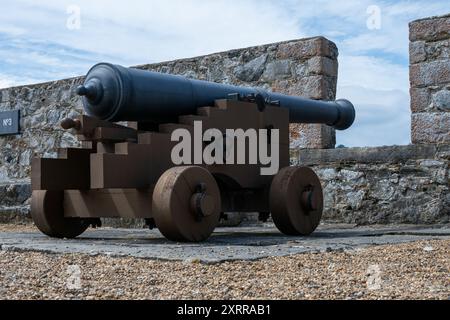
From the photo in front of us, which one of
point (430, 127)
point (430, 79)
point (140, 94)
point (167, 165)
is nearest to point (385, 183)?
point (430, 127)

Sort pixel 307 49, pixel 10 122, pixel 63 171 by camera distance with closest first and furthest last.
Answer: pixel 63 171
pixel 307 49
pixel 10 122

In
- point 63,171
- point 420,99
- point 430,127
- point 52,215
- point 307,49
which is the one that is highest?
point 307,49

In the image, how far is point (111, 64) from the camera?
5129mm

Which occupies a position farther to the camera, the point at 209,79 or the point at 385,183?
the point at 209,79

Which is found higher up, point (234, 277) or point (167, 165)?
point (167, 165)

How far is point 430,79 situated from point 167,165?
3186 mm

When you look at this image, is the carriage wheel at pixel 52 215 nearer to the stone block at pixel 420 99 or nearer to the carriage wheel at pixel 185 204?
the carriage wheel at pixel 185 204

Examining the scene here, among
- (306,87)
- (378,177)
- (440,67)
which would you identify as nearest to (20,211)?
(306,87)

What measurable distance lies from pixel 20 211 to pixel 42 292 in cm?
641

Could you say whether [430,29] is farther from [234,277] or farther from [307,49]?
[234,277]

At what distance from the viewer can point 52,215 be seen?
18.4 ft

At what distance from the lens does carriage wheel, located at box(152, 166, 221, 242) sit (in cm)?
469

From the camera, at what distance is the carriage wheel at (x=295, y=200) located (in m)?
5.55

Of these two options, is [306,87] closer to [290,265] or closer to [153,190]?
[153,190]
